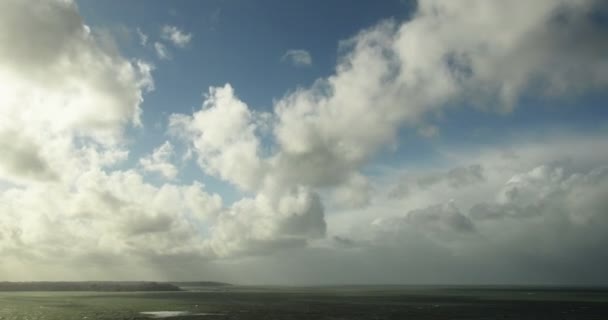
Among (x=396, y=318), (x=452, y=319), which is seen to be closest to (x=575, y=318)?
(x=452, y=319)

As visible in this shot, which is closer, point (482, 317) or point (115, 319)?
point (115, 319)

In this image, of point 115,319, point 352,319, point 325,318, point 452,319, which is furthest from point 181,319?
point 452,319

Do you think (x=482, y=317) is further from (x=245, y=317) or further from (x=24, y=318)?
(x=24, y=318)

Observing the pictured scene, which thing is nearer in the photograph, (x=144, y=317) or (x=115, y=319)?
(x=115, y=319)

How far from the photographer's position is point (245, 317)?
239ft

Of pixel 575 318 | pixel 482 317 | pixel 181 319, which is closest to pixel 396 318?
pixel 482 317

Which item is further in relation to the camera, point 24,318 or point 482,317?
point 482,317

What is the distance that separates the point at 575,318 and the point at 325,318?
41745 mm

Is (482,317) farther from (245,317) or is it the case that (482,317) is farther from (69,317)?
(69,317)

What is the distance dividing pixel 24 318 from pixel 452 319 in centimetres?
6963

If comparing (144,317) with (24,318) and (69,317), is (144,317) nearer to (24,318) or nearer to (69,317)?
(69,317)

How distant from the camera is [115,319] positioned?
68375mm

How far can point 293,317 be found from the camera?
2879 inches

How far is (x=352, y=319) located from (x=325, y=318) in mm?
4754
